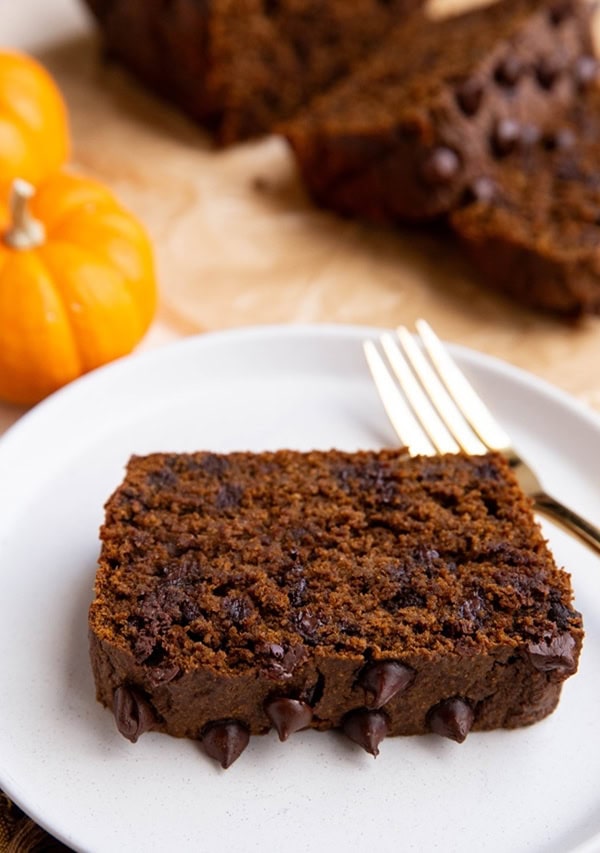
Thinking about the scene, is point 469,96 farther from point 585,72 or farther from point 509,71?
point 585,72

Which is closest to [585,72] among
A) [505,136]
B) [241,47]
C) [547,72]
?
[547,72]

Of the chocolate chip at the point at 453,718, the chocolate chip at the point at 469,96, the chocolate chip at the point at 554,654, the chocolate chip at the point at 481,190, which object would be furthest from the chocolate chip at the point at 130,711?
the chocolate chip at the point at 469,96

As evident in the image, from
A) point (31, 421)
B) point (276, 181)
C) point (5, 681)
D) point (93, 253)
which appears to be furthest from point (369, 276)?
point (5, 681)

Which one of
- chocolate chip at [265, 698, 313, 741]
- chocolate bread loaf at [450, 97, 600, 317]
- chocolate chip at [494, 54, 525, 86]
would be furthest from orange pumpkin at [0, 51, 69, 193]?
chocolate chip at [265, 698, 313, 741]

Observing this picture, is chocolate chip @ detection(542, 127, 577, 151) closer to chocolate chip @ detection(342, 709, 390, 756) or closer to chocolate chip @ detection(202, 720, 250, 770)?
chocolate chip @ detection(342, 709, 390, 756)

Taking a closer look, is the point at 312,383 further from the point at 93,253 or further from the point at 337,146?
the point at 337,146

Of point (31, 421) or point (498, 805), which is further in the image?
point (31, 421)
